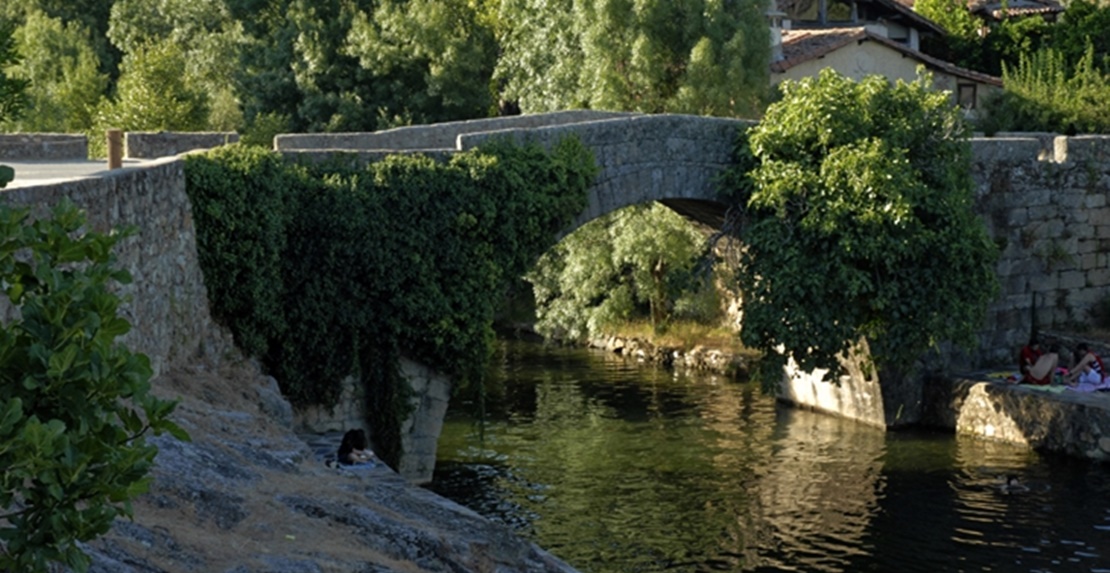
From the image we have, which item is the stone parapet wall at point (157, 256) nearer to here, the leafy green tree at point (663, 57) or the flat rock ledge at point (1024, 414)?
the flat rock ledge at point (1024, 414)

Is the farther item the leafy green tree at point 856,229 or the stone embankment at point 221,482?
the leafy green tree at point 856,229

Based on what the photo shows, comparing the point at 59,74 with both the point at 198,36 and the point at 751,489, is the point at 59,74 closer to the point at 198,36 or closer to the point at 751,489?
the point at 198,36

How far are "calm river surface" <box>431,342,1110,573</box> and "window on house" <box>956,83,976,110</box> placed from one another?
14676 mm

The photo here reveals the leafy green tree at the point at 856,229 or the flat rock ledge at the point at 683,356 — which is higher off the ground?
the leafy green tree at the point at 856,229

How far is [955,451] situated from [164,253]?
11.2m

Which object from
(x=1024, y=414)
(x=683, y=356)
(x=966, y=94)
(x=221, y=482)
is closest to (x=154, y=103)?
(x=683, y=356)

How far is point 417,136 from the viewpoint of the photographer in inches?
906

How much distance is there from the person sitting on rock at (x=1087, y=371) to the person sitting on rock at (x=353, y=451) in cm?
1099

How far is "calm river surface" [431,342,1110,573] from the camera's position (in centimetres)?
1773

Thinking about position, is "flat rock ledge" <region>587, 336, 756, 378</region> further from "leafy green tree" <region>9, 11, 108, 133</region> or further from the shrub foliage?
"leafy green tree" <region>9, 11, 108, 133</region>

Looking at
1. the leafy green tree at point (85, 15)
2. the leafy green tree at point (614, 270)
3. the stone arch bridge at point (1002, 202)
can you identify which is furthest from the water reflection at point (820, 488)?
the leafy green tree at point (85, 15)

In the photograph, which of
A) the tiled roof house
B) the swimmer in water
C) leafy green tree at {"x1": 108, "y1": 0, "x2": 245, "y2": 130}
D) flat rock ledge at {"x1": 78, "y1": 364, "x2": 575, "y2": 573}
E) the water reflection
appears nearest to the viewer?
flat rock ledge at {"x1": 78, "y1": 364, "x2": 575, "y2": 573}

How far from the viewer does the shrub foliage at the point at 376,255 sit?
1769 cm

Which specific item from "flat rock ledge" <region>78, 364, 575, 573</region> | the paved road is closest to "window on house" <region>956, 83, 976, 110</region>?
the paved road
